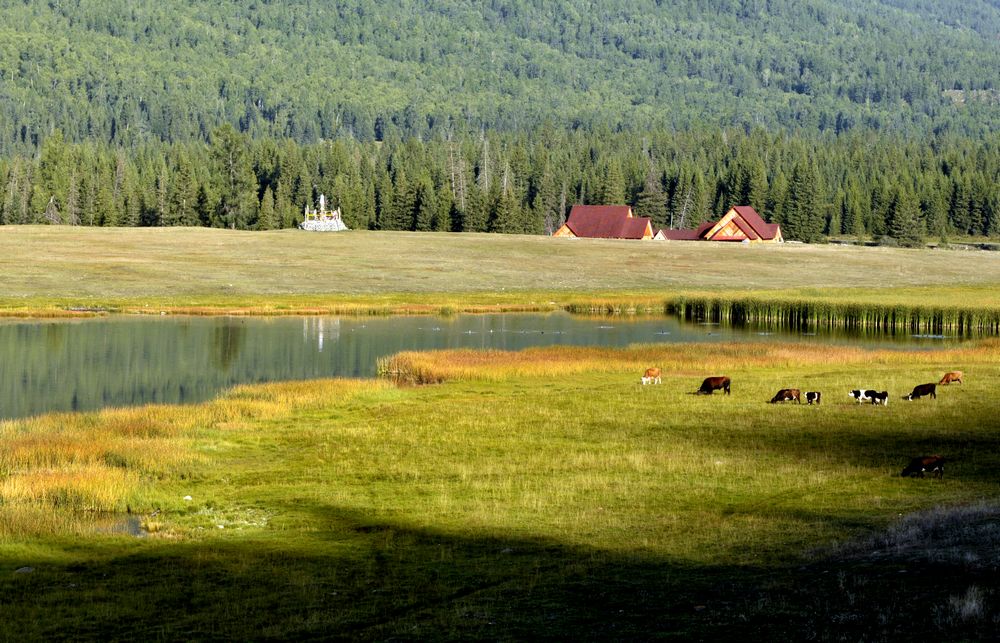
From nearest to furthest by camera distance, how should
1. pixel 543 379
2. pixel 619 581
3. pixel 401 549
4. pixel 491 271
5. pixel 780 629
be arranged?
1. pixel 780 629
2. pixel 619 581
3. pixel 401 549
4. pixel 543 379
5. pixel 491 271

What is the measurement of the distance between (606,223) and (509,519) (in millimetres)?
158988

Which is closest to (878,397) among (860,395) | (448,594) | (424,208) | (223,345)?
(860,395)

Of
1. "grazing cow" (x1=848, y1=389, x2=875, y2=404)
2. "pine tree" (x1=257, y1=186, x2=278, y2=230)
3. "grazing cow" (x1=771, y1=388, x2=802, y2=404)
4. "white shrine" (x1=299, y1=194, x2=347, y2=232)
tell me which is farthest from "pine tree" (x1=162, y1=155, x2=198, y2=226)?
"grazing cow" (x1=848, y1=389, x2=875, y2=404)

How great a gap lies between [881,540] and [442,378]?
34.0 m

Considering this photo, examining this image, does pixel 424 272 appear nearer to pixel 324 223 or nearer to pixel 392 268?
pixel 392 268

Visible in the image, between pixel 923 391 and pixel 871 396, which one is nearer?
pixel 871 396

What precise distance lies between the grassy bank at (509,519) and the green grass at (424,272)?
53076mm

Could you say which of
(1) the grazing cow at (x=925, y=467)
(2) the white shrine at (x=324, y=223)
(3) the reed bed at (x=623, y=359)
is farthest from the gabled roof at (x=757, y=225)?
(1) the grazing cow at (x=925, y=467)

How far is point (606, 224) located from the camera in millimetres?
183375

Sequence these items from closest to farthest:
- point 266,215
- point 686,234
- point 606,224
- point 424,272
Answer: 1. point 424,272
2. point 266,215
3. point 606,224
4. point 686,234

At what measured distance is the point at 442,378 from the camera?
181 feet

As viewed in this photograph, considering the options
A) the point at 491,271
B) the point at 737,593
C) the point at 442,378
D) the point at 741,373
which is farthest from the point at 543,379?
the point at 491,271

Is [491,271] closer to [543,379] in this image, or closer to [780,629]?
[543,379]

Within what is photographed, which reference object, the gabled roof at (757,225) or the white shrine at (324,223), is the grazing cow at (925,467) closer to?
the white shrine at (324,223)
